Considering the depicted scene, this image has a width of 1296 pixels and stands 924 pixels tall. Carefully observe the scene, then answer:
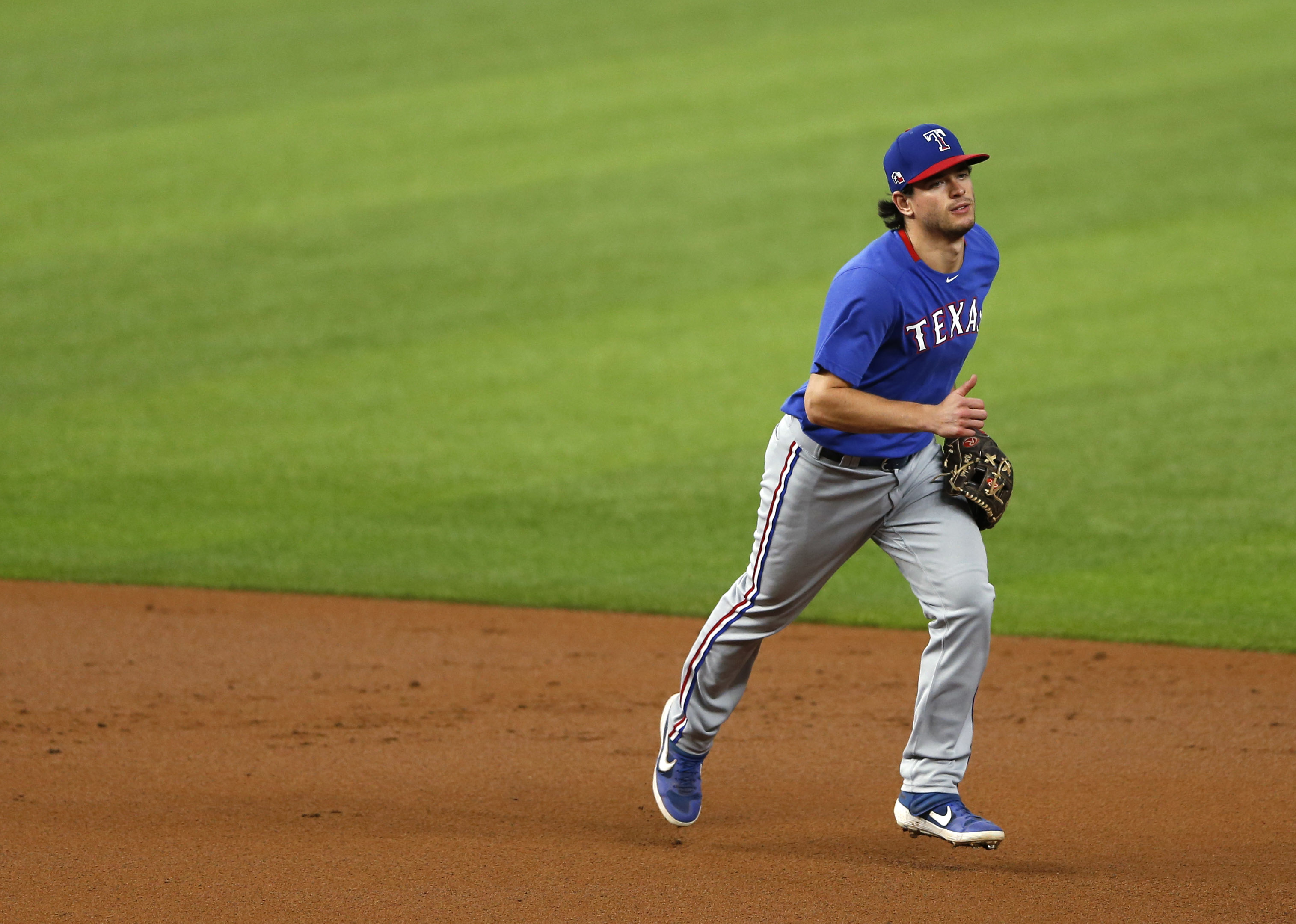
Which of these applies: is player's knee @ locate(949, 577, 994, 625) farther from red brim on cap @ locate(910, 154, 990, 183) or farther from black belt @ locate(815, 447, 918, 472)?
red brim on cap @ locate(910, 154, 990, 183)

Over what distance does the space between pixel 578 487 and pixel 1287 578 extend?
3706mm

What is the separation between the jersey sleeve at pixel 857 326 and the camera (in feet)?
13.2

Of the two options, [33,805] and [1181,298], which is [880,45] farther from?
[33,805]

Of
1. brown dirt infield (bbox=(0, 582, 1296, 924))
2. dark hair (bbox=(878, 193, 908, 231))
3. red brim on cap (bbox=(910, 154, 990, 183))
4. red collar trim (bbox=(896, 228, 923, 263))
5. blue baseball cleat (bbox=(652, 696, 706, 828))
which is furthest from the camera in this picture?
blue baseball cleat (bbox=(652, 696, 706, 828))

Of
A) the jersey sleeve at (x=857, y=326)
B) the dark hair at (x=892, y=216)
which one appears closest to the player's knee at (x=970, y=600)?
the jersey sleeve at (x=857, y=326)

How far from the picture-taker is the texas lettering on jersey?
13.5 feet

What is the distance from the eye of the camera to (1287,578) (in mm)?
7090

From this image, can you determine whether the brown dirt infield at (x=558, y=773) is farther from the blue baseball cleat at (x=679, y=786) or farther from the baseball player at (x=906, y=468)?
the baseball player at (x=906, y=468)

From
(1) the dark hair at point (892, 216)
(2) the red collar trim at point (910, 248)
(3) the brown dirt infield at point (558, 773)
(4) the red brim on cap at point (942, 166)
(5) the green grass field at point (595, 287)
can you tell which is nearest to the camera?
(3) the brown dirt infield at point (558, 773)

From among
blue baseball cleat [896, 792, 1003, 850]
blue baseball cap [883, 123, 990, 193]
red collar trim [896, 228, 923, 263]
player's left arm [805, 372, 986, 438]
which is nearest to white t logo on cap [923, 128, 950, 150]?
blue baseball cap [883, 123, 990, 193]

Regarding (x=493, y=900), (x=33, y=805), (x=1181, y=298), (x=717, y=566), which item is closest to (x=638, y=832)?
(x=493, y=900)

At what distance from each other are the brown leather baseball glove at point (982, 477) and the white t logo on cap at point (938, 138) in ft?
2.58

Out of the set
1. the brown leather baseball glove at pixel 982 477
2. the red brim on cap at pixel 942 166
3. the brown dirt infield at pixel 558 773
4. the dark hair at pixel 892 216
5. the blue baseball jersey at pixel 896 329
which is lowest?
the brown dirt infield at pixel 558 773

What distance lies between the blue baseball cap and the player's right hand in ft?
1.90
